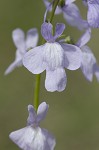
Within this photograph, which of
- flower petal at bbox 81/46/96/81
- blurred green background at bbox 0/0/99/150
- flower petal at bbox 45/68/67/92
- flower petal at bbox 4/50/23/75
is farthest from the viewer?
blurred green background at bbox 0/0/99/150

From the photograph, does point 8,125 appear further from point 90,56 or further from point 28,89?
point 90,56

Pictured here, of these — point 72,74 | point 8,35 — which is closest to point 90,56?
point 72,74

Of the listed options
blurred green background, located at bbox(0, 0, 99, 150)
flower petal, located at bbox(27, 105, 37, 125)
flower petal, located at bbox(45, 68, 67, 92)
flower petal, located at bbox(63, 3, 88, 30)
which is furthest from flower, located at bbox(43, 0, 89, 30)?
blurred green background, located at bbox(0, 0, 99, 150)

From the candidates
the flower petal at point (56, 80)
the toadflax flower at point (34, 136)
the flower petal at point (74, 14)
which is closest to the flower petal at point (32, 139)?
the toadflax flower at point (34, 136)

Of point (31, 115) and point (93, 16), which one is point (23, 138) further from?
point (93, 16)

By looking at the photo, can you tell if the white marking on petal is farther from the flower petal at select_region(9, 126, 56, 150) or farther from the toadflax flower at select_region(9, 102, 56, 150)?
the flower petal at select_region(9, 126, 56, 150)

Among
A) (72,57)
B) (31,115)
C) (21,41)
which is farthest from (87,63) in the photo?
(21,41)

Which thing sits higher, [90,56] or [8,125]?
[90,56]
